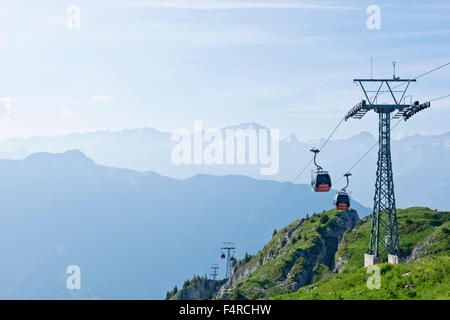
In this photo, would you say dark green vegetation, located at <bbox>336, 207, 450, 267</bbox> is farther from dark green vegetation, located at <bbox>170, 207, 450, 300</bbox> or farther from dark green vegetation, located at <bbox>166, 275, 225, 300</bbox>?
dark green vegetation, located at <bbox>166, 275, 225, 300</bbox>

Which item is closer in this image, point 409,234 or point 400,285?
point 400,285

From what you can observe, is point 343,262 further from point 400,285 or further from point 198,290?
point 400,285

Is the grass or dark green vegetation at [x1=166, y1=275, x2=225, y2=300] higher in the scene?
the grass

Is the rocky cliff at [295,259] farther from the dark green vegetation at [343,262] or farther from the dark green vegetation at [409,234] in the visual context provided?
the dark green vegetation at [409,234]

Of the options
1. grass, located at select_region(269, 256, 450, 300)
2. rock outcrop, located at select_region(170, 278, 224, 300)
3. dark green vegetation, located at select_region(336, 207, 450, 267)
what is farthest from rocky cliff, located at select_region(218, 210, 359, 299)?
grass, located at select_region(269, 256, 450, 300)

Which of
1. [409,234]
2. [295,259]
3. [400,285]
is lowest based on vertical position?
[295,259]

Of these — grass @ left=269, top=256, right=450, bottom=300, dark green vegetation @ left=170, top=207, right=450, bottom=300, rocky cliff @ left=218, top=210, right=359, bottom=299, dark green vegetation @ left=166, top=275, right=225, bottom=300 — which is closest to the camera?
grass @ left=269, top=256, right=450, bottom=300

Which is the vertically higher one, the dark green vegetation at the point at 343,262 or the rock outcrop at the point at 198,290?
the dark green vegetation at the point at 343,262

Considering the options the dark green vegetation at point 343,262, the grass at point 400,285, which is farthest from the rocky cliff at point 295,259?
the grass at point 400,285

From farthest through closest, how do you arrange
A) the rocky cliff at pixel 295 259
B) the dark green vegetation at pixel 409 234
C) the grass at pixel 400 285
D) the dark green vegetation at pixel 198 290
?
the dark green vegetation at pixel 198 290
the rocky cliff at pixel 295 259
the dark green vegetation at pixel 409 234
the grass at pixel 400 285

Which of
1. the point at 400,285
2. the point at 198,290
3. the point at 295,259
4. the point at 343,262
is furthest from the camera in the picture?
the point at 198,290

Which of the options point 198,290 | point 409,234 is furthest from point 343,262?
point 198,290
